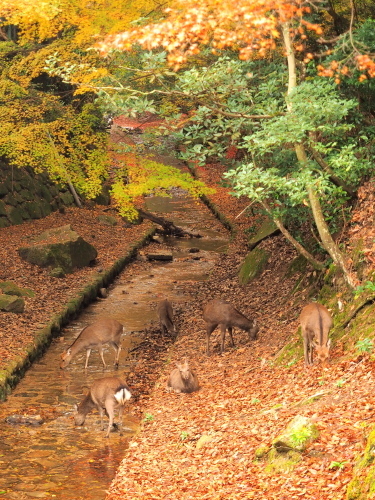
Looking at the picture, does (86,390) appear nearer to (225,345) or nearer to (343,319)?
(225,345)

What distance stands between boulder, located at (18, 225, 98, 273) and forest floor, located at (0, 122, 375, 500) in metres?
1.77

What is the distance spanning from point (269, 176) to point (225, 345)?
5.16m

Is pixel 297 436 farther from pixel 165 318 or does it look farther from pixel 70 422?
pixel 165 318

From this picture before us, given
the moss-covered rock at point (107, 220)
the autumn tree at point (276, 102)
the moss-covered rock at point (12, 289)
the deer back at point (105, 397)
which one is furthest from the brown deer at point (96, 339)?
the moss-covered rock at point (107, 220)

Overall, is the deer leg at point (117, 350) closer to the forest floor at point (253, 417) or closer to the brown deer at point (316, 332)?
the forest floor at point (253, 417)

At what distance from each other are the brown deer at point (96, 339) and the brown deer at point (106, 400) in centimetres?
285

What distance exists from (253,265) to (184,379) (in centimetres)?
826

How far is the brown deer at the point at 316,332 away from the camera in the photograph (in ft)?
35.6

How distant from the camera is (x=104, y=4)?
19.2 m

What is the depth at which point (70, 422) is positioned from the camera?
12234 mm

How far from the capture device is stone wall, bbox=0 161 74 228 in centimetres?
2696

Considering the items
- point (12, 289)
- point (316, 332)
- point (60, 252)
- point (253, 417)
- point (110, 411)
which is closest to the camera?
point (253, 417)

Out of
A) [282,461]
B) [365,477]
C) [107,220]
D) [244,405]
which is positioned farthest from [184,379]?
[107,220]

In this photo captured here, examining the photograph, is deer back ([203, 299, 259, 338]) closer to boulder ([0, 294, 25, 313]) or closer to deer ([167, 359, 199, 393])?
deer ([167, 359, 199, 393])
